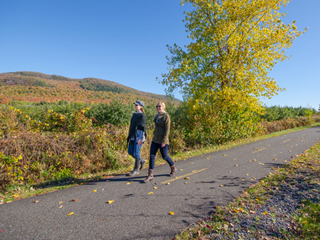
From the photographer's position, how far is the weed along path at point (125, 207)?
316cm

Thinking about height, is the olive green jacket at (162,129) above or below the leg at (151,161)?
above

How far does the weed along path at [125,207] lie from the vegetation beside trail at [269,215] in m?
0.24

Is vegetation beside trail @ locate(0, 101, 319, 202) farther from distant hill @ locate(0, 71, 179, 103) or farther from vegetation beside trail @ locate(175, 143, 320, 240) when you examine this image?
distant hill @ locate(0, 71, 179, 103)

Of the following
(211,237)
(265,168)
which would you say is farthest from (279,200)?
(265,168)

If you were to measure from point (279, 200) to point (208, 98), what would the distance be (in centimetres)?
988

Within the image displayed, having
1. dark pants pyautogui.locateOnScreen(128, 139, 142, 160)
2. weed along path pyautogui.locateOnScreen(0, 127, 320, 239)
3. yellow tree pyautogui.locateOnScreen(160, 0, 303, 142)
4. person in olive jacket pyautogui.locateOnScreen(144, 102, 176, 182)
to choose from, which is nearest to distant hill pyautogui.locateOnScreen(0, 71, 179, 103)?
yellow tree pyautogui.locateOnScreen(160, 0, 303, 142)

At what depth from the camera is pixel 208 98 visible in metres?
13.6

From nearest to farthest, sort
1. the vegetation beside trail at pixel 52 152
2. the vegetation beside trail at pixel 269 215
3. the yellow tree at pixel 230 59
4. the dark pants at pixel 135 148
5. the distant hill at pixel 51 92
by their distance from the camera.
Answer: the vegetation beside trail at pixel 269 215
the vegetation beside trail at pixel 52 152
the dark pants at pixel 135 148
the yellow tree at pixel 230 59
the distant hill at pixel 51 92

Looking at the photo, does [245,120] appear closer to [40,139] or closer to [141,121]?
[141,121]

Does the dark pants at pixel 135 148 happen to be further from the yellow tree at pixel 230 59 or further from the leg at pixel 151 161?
the yellow tree at pixel 230 59

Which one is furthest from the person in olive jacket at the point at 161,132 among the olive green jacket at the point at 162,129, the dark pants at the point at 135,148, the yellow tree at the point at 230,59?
the yellow tree at the point at 230,59

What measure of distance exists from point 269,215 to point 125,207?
2714mm

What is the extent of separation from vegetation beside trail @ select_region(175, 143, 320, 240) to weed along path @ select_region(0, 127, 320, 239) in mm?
245

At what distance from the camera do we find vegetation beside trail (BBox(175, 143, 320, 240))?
308 cm
